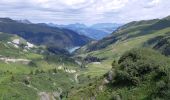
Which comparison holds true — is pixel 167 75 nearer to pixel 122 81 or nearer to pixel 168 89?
pixel 168 89

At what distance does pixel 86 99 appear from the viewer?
162m

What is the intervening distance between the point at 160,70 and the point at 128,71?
13.5m

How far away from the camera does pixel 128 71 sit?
517 feet

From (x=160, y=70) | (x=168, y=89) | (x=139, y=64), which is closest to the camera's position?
(x=168, y=89)

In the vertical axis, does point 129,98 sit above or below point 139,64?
below

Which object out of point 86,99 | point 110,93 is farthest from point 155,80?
point 86,99

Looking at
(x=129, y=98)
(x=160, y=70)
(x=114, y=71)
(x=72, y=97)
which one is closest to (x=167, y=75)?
(x=160, y=70)

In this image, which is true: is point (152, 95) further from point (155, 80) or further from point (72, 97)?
point (72, 97)

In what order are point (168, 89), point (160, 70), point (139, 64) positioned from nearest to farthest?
1. point (168, 89)
2. point (160, 70)
3. point (139, 64)

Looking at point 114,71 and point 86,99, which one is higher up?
point 114,71

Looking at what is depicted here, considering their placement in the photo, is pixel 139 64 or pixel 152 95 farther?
pixel 139 64

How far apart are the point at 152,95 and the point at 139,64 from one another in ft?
66.7

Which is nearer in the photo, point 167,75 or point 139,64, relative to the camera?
point 167,75

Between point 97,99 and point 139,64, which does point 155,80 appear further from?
point 97,99
